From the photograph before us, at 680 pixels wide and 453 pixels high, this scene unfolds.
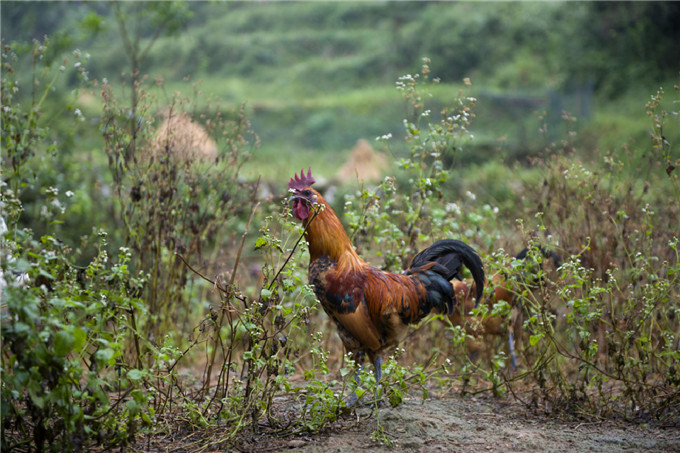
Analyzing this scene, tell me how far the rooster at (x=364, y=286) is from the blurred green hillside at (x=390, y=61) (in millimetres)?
10914

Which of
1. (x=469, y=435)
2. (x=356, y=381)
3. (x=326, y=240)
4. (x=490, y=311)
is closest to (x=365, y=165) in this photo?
(x=490, y=311)

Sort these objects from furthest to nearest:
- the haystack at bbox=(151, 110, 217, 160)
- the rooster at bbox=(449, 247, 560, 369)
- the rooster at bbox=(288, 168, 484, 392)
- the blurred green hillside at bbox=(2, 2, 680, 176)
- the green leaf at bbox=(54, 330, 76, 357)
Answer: the blurred green hillside at bbox=(2, 2, 680, 176) < the rooster at bbox=(449, 247, 560, 369) < the haystack at bbox=(151, 110, 217, 160) < the rooster at bbox=(288, 168, 484, 392) < the green leaf at bbox=(54, 330, 76, 357)

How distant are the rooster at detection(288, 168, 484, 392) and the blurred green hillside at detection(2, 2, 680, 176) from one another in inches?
430

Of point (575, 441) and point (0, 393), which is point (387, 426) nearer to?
point (575, 441)

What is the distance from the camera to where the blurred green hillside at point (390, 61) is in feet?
60.1

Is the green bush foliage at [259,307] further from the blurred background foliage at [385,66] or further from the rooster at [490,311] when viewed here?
the blurred background foliage at [385,66]

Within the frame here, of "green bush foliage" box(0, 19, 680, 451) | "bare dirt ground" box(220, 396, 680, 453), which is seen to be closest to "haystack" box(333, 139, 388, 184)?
"green bush foliage" box(0, 19, 680, 451)

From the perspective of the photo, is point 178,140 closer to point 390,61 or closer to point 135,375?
point 135,375

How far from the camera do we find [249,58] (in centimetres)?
2864

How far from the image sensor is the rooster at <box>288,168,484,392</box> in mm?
3918

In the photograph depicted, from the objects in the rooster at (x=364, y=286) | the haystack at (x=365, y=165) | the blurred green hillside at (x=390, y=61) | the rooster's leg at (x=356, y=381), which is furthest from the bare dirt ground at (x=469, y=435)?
the blurred green hillside at (x=390, y=61)

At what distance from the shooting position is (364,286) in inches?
157

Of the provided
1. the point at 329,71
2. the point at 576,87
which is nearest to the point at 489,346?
the point at 576,87

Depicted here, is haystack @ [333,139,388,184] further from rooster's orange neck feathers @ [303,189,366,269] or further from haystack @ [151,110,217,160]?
rooster's orange neck feathers @ [303,189,366,269]
